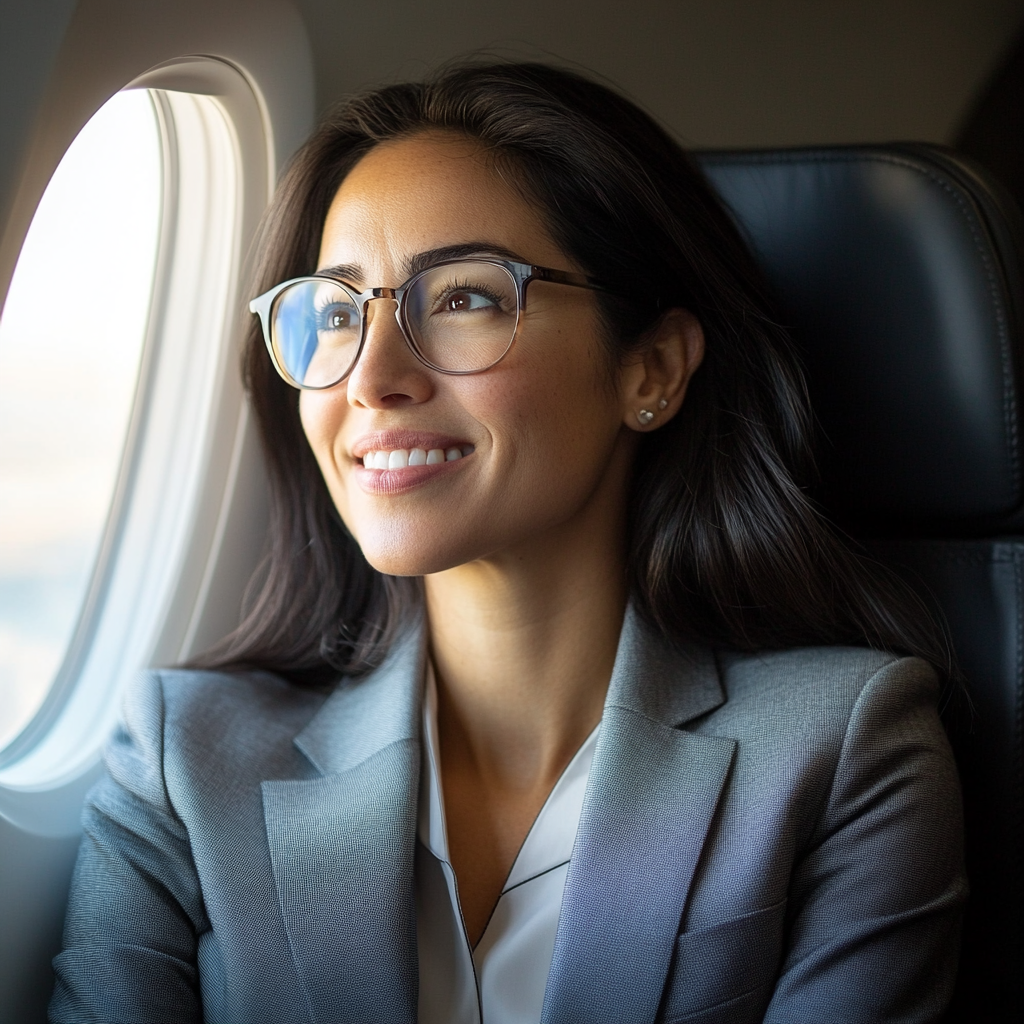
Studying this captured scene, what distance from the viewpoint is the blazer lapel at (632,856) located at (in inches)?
48.8

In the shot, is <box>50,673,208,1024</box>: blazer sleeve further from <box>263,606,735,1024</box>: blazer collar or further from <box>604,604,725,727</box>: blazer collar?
<box>604,604,725,727</box>: blazer collar

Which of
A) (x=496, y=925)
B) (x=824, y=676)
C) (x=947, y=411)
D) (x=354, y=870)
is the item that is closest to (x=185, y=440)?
(x=354, y=870)

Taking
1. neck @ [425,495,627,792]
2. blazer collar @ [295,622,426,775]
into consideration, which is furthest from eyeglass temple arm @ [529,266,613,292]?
blazer collar @ [295,622,426,775]

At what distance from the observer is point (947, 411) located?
4.88 feet

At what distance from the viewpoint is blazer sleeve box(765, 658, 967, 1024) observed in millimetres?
1253

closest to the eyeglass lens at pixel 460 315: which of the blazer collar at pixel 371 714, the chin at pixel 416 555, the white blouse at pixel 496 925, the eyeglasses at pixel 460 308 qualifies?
the eyeglasses at pixel 460 308

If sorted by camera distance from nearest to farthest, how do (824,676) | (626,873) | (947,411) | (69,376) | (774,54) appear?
1. (626,873)
2. (824,676)
3. (947,411)
4. (69,376)
5. (774,54)

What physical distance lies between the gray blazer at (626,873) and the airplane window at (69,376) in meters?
0.32

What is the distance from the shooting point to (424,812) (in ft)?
4.62

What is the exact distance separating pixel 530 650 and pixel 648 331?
48cm

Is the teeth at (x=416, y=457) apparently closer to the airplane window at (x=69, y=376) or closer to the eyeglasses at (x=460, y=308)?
the eyeglasses at (x=460, y=308)

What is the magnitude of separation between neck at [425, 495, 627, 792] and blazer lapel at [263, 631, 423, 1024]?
13cm

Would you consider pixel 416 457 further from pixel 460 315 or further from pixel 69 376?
pixel 69 376

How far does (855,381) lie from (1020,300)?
0.24m
